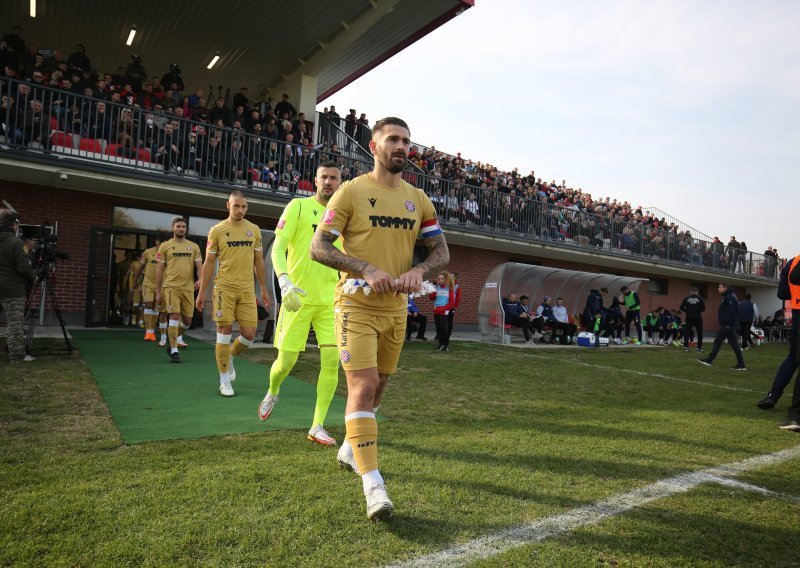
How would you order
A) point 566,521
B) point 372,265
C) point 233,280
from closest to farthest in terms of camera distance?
point 566,521 → point 372,265 → point 233,280

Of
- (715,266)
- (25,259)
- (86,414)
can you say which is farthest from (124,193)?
(715,266)

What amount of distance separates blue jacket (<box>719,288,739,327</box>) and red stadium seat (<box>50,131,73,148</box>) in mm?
15338

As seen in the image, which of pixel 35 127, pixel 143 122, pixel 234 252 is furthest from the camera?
pixel 143 122

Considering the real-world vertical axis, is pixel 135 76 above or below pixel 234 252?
above

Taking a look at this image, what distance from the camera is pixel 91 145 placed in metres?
11.7

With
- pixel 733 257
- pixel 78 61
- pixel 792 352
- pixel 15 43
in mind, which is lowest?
pixel 792 352

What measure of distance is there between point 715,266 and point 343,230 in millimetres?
32793

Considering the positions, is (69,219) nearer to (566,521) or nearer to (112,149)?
(112,149)

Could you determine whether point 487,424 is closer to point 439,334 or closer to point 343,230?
point 343,230

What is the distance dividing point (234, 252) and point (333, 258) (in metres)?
3.40

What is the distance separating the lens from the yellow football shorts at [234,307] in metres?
5.86

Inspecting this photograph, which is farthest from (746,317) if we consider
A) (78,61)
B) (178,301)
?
(78,61)

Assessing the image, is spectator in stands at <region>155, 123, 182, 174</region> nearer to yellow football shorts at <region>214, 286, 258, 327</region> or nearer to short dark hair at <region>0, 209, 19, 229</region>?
short dark hair at <region>0, 209, 19, 229</region>

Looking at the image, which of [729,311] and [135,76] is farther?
[135,76]
